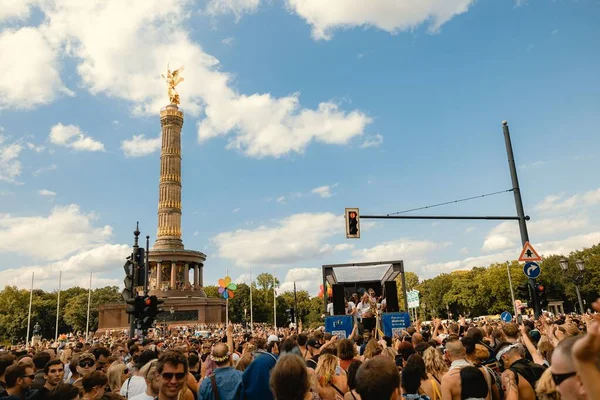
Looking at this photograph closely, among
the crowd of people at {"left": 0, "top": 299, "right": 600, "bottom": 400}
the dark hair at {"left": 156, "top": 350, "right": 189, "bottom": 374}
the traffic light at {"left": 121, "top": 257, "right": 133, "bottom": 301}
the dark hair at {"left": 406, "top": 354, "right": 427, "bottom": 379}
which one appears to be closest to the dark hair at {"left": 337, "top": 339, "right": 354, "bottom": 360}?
the crowd of people at {"left": 0, "top": 299, "right": 600, "bottom": 400}

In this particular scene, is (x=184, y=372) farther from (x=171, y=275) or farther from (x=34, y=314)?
(x=34, y=314)

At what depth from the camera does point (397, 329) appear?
634 inches

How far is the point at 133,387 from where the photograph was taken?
621 centimetres

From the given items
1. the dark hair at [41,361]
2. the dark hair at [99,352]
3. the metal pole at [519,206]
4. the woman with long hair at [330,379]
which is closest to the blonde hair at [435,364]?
the woman with long hair at [330,379]

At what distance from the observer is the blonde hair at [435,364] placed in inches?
218

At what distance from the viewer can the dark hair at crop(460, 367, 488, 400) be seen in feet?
15.3

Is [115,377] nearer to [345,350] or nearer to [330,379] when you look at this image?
[330,379]

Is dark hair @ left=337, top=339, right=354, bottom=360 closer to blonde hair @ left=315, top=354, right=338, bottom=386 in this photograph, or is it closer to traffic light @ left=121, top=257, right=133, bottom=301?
blonde hair @ left=315, top=354, right=338, bottom=386

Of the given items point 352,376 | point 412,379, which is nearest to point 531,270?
point 412,379

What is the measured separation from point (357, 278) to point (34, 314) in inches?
3526

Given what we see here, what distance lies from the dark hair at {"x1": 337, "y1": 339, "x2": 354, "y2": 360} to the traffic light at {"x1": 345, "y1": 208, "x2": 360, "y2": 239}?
9.51 m

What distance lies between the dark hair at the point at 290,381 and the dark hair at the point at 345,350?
2610mm

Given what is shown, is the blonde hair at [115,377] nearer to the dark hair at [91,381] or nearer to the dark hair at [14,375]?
the dark hair at [91,381]

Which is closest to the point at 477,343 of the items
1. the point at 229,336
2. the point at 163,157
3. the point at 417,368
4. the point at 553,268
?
the point at 417,368
